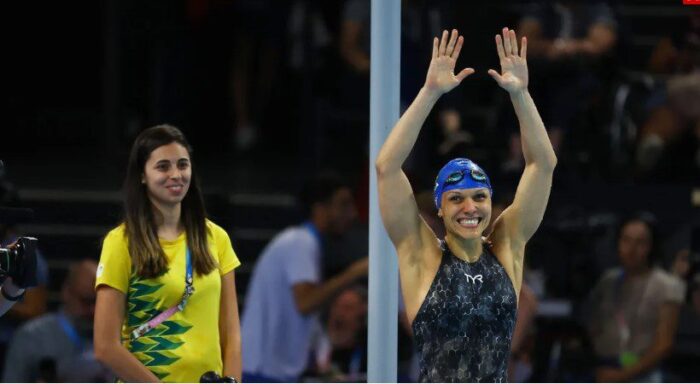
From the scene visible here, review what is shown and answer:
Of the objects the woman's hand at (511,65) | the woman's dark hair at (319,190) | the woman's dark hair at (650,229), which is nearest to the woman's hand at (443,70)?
the woman's hand at (511,65)

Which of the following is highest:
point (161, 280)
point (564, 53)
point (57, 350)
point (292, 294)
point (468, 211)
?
point (564, 53)

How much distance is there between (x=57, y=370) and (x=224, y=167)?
3008mm

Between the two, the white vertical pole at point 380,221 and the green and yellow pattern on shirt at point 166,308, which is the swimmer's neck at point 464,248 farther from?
the green and yellow pattern on shirt at point 166,308

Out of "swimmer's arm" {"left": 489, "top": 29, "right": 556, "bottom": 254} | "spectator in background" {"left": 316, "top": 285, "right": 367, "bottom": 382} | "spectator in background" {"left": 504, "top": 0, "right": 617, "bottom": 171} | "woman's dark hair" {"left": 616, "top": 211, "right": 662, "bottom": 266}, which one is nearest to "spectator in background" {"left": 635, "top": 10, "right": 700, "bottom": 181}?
"spectator in background" {"left": 504, "top": 0, "right": 617, "bottom": 171}

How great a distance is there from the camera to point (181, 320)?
5.77 m

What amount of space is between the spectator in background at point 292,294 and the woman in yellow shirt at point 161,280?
2618mm

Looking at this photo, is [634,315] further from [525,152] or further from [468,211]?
[468,211]

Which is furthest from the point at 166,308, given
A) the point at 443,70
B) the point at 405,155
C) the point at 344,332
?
the point at 344,332

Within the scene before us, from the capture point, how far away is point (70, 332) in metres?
8.72

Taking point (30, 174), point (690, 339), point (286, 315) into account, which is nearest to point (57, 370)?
point (286, 315)

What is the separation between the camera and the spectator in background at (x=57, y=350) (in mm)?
8562

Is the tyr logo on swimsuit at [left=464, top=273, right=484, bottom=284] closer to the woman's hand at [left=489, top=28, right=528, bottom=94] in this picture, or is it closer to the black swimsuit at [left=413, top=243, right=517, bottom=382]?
the black swimsuit at [left=413, top=243, right=517, bottom=382]

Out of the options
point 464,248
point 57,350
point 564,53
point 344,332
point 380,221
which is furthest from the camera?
point 564,53

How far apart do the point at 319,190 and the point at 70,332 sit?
5.06 ft
